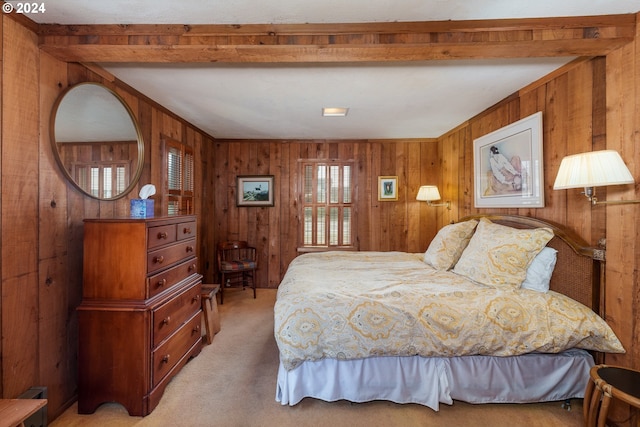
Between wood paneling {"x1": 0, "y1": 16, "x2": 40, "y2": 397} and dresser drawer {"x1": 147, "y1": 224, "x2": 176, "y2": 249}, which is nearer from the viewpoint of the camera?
wood paneling {"x1": 0, "y1": 16, "x2": 40, "y2": 397}

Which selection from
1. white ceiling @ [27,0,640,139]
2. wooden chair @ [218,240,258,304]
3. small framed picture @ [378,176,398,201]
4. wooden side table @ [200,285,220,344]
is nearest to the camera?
white ceiling @ [27,0,640,139]

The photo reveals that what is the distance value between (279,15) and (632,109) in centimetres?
212

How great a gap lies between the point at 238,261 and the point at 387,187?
2658mm

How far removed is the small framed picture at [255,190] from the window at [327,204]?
562 millimetres

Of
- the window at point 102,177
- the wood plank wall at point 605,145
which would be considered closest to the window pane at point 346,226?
the wood plank wall at point 605,145

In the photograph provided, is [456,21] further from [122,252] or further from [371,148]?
[371,148]

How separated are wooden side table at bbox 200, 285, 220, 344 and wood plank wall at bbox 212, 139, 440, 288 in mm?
1672

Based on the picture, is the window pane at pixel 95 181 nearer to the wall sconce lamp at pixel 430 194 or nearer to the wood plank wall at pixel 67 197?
the wood plank wall at pixel 67 197

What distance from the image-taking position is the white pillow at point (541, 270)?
79.4 inches

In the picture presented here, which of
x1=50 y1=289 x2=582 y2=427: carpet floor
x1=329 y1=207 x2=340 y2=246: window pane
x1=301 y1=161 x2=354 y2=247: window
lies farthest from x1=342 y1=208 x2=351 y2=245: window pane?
x1=50 y1=289 x2=582 y2=427: carpet floor

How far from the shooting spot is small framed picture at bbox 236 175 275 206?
4602mm

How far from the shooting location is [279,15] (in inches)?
61.3

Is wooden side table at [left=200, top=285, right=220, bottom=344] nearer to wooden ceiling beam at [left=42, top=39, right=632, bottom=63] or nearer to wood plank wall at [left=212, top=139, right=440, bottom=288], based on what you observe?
wood plank wall at [left=212, top=139, right=440, bottom=288]

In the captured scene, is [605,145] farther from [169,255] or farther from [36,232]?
[36,232]
